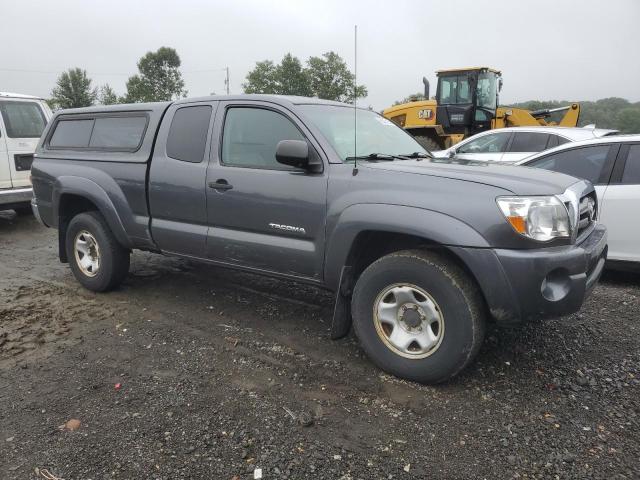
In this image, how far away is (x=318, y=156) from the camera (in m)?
3.51

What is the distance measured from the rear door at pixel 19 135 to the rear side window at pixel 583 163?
7556 mm

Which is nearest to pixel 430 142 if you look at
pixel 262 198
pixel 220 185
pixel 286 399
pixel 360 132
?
pixel 360 132

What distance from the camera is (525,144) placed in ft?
27.3

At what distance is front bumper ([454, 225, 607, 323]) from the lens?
279 centimetres

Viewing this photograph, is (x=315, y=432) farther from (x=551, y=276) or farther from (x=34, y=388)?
(x=34, y=388)

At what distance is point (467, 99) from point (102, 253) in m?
10.2

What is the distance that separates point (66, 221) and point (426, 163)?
147 inches

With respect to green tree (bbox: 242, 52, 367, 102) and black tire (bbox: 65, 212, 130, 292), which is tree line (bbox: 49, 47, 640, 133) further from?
black tire (bbox: 65, 212, 130, 292)

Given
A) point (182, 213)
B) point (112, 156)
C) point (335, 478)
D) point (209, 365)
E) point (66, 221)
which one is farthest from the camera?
point (66, 221)

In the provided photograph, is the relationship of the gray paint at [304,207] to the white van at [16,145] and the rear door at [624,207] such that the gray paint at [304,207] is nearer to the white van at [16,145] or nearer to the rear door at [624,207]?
the rear door at [624,207]

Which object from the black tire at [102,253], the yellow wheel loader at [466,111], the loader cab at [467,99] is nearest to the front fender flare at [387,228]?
the black tire at [102,253]

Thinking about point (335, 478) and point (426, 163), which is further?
point (426, 163)

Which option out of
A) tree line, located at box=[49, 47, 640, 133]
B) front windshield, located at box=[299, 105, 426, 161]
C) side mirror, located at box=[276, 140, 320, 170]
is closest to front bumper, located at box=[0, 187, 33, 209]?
front windshield, located at box=[299, 105, 426, 161]

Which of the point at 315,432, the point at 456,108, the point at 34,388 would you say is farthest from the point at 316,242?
the point at 456,108
